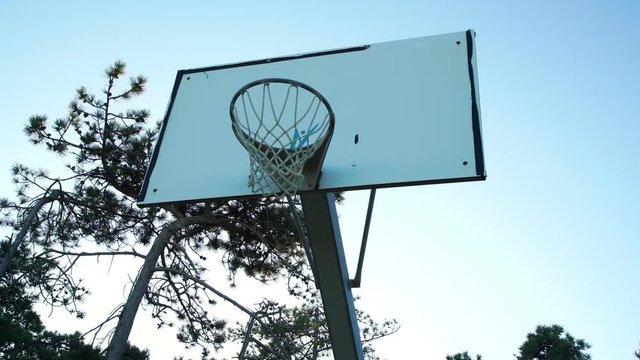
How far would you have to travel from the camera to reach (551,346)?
52.5 ft

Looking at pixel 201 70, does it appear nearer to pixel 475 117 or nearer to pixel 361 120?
pixel 361 120

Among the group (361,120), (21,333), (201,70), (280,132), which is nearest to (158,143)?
(201,70)

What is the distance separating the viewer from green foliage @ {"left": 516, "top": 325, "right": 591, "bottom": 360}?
1542 cm

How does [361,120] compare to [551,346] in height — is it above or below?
below

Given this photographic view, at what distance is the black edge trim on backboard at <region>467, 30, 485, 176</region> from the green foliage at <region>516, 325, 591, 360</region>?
44.6ft

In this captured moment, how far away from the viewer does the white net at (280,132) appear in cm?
321

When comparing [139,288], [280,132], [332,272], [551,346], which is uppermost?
[551,346]

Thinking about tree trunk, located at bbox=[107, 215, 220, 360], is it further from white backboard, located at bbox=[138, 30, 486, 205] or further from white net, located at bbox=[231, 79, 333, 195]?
white net, located at bbox=[231, 79, 333, 195]

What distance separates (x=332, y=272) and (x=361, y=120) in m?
0.98

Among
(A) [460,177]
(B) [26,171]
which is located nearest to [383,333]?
(B) [26,171]

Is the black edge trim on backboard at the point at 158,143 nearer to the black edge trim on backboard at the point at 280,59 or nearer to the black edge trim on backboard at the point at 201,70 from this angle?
the black edge trim on backboard at the point at 201,70

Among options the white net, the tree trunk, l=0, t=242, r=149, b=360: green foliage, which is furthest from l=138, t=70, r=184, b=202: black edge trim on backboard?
l=0, t=242, r=149, b=360: green foliage

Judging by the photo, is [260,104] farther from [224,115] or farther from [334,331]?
[334,331]

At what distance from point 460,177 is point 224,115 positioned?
69.0 inches
